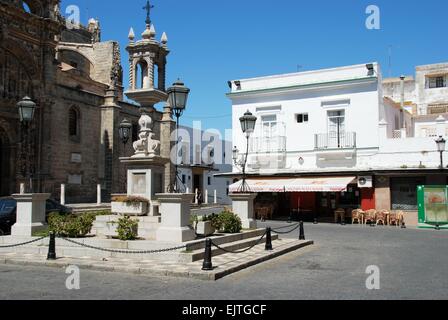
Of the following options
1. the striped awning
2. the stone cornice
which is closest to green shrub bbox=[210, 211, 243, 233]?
the striped awning

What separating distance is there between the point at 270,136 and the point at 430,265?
17.0m

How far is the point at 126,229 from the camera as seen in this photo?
37.6 feet

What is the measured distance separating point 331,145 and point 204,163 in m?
26.0

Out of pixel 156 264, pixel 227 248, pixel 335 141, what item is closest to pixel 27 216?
pixel 156 264

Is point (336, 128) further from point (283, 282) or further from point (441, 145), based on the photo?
point (283, 282)

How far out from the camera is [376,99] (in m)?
24.7

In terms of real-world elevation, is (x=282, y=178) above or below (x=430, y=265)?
above

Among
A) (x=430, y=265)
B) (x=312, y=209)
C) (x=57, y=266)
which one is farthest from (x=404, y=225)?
(x=57, y=266)

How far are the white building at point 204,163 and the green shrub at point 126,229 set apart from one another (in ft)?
103

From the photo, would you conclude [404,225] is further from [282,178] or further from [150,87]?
[150,87]

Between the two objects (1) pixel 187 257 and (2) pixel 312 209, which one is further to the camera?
(2) pixel 312 209

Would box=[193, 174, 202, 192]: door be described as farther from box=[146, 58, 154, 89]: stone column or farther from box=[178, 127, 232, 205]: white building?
box=[146, 58, 154, 89]: stone column

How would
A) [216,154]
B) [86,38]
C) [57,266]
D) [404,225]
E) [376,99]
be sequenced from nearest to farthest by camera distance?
[57,266] → [404,225] → [376,99] → [86,38] → [216,154]
